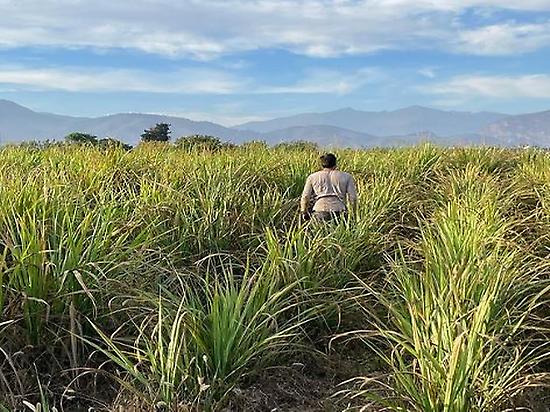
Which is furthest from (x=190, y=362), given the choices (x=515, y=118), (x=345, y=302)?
(x=515, y=118)

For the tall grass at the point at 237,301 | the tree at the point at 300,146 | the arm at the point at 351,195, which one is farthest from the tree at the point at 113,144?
the arm at the point at 351,195

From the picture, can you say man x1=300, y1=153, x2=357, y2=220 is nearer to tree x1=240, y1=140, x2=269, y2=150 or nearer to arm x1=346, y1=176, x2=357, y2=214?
arm x1=346, y1=176, x2=357, y2=214

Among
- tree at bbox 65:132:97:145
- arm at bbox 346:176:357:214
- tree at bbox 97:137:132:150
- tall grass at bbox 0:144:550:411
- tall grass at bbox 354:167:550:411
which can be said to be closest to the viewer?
tall grass at bbox 354:167:550:411

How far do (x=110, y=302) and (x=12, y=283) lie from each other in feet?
1.72

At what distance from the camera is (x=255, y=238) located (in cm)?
582

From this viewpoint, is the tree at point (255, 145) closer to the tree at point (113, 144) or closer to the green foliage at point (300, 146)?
the green foliage at point (300, 146)

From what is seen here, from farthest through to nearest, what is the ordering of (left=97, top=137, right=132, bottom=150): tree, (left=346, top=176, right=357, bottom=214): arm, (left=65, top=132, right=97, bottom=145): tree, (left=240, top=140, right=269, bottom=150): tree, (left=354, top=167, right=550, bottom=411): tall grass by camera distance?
(left=65, top=132, right=97, bottom=145): tree < (left=240, top=140, right=269, bottom=150): tree < (left=97, top=137, right=132, bottom=150): tree < (left=346, top=176, right=357, bottom=214): arm < (left=354, top=167, right=550, bottom=411): tall grass

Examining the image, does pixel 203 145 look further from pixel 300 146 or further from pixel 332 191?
pixel 332 191

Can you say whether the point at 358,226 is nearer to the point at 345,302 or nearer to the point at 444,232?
the point at 444,232

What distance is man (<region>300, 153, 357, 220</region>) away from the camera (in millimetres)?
6902

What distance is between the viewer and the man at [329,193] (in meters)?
6.90

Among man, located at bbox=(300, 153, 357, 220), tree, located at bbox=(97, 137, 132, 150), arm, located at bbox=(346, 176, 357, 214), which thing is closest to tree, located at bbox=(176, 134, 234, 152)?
tree, located at bbox=(97, 137, 132, 150)

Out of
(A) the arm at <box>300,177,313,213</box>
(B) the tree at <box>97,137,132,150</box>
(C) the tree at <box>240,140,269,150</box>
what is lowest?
(A) the arm at <box>300,177,313,213</box>

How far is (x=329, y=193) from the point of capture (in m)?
6.94
